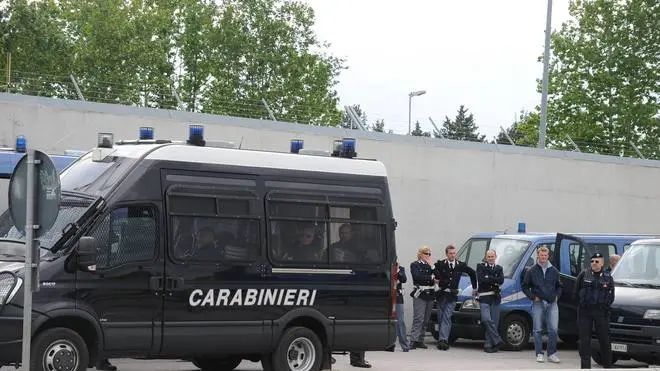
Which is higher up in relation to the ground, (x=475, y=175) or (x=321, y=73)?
(x=321, y=73)

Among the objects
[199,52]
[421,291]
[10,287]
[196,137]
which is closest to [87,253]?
[10,287]

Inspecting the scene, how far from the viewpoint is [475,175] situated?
24.4 meters

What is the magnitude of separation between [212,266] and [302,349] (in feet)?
5.46

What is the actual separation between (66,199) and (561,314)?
10.7 metres

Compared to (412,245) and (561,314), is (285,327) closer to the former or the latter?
(561,314)

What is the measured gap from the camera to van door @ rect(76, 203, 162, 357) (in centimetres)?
1201

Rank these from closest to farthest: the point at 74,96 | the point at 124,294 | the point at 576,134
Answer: the point at 124,294 → the point at 74,96 → the point at 576,134

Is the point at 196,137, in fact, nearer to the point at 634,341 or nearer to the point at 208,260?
the point at 208,260

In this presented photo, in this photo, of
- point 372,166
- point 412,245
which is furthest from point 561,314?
point 372,166

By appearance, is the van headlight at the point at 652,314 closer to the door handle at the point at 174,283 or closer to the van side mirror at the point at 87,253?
the door handle at the point at 174,283

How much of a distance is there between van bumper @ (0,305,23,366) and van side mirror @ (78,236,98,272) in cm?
77

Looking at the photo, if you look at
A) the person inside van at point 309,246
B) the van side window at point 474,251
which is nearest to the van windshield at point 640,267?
the van side window at point 474,251

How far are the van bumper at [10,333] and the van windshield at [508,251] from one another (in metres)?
11.1

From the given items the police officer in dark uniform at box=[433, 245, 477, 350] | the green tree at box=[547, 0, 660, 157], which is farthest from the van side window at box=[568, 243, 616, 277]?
the green tree at box=[547, 0, 660, 157]
